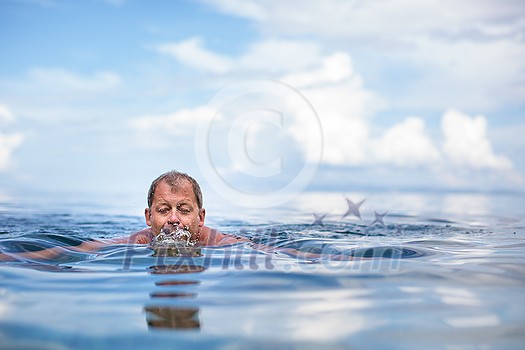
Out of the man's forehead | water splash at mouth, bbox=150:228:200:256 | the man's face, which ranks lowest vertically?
water splash at mouth, bbox=150:228:200:256

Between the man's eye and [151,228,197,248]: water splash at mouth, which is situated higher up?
the man's eye

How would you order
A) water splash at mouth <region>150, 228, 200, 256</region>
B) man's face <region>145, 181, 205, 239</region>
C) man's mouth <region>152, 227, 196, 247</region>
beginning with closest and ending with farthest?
water splash at mouth <region>150, 228, 200, 256</region>
man's mouth <region>152, 227, 196, 247</region>
man's face <region>145, 181, 205, 239</region>

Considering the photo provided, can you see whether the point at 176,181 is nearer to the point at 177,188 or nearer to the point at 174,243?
the point at 177,188

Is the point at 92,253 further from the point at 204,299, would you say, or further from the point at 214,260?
the point at 204,299

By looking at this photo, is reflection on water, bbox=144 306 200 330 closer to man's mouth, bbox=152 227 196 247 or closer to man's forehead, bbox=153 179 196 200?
man's mouth, bbox=152 227 196 247

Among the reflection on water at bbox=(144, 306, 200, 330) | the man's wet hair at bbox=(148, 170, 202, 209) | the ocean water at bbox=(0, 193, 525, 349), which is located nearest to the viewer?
the ocean water at bbox=(0, 193, 525, 349)

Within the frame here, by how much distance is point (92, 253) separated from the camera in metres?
6.21

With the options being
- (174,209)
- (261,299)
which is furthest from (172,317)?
(174,209)

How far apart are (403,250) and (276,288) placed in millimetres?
2869

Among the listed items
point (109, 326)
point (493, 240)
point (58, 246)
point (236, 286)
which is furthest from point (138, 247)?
point (493, 240)

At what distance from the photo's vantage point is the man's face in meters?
7.24

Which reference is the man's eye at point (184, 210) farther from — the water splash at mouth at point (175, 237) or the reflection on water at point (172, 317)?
the reflection on water at point (172, 317)

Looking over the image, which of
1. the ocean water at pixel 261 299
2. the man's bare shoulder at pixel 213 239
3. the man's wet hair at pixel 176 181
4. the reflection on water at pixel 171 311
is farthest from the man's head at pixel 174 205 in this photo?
the reflection on water at pixel 171 311

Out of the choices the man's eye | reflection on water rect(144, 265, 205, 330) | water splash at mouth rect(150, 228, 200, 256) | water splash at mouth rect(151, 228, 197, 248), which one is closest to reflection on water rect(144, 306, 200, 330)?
reflection on water rect(144, 265, 205, 330)
